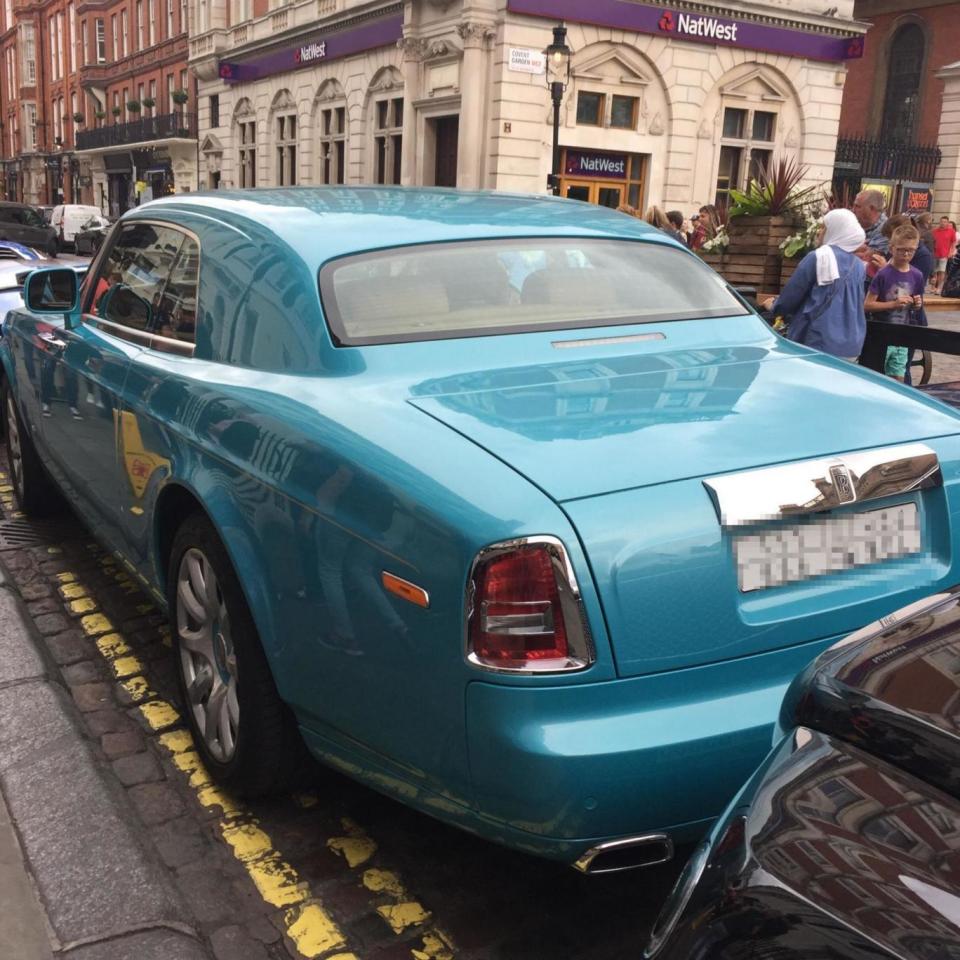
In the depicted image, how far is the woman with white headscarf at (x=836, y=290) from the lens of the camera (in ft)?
22.0

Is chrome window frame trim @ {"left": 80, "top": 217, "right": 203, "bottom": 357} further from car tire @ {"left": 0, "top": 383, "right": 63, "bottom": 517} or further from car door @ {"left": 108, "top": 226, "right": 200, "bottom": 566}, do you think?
car tire @ {"left": 0, "top": 383, "right": 63, "bottom": 517}

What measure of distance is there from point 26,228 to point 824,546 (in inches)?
1230

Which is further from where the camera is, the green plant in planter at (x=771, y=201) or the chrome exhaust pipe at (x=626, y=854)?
the green plant in planter at (x=771, y=201)

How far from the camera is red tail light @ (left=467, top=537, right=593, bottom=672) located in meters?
2.07

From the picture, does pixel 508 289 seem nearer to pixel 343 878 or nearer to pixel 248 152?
pixel 343 878

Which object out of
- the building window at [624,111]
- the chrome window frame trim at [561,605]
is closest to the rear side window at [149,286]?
the chrome window frame trim at [561,605]

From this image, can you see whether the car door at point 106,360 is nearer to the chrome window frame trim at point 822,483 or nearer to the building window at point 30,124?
the chrome window frame trim at point 822,483

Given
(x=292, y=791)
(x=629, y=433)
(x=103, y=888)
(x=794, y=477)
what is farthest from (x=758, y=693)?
(x=103, y=888)

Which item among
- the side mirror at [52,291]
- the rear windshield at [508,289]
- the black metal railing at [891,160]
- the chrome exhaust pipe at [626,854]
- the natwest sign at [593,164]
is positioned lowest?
the chrome exhaust pipe at [626,854]

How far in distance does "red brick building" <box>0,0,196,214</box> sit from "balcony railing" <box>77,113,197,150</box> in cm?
5

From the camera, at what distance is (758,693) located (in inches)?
89.0

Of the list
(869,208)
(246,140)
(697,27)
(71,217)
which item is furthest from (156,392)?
(246,140)

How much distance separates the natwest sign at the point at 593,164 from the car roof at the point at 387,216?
25771mm

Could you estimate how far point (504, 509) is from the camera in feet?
6.83
